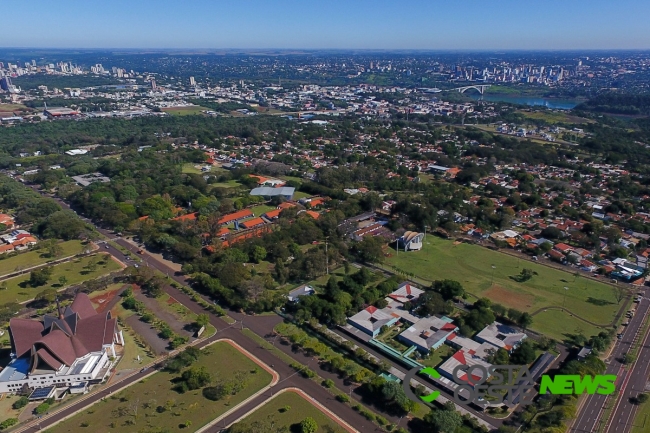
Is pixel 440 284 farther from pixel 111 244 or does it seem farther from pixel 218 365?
pixel 111 244

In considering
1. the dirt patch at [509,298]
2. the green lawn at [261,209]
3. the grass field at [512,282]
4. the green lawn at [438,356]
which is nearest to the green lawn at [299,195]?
the green lawn at [261,209]

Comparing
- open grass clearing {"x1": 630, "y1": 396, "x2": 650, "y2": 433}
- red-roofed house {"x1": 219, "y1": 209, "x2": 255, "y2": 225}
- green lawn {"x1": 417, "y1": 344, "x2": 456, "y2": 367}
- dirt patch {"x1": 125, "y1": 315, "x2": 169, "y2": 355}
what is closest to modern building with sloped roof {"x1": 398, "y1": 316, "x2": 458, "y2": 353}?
green lawn {"x1": 417, "y1": 344, "x2": 456, "y2": 367}

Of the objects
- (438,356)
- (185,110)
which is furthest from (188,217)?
(185,110)

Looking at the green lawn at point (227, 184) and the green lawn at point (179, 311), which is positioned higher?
the green lawn at point (227, 184)

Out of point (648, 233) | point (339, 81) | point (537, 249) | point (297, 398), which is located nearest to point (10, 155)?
point (297, 398)

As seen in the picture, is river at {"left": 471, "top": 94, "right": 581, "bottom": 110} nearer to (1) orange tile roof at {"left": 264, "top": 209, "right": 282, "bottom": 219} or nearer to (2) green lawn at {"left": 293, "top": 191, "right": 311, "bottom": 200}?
(2) green lawn at {"left": 293, "top": 191, "right": 311, "bottom": 200}

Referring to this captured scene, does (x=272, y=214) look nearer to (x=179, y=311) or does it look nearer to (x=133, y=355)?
(x=179, y=311)

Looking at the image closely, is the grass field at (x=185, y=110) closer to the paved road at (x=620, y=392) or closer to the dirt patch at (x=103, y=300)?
the dirt patch at (x=103, y=300)
